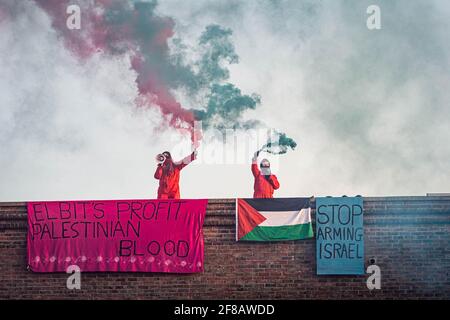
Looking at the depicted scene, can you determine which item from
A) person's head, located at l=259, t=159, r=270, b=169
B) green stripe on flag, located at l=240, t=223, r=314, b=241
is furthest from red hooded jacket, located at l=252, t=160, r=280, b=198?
green stripe on flag, located at l=240, t=223, r=314, b=241

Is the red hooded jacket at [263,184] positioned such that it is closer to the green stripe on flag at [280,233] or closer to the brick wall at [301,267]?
the brick wall at [301,267]

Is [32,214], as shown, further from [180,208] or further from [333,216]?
[333,216]

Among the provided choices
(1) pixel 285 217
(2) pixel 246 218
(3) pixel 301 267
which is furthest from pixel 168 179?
(3) pixel 301 267

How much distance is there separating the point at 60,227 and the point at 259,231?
4253 mm

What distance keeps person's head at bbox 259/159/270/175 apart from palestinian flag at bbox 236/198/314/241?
72.4 inches

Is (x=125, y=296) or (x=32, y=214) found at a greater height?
(x=32, y=214)

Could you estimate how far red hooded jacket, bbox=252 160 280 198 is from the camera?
18.6 meters

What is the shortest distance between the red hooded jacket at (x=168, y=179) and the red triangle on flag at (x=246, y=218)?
235cm
